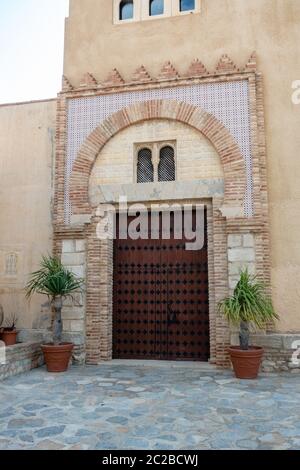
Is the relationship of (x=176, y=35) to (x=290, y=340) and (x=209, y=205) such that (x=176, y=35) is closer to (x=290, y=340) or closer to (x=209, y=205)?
(x=209, y=205)

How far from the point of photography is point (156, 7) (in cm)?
751

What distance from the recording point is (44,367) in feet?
21.4

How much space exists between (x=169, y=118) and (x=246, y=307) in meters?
3.48

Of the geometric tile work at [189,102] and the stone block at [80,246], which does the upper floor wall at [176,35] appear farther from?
the stone block at [80,246]

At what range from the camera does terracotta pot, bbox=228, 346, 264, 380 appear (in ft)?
18.4

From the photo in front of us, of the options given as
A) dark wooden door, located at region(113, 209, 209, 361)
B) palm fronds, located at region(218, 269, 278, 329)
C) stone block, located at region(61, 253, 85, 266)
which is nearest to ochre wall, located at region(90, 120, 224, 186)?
dark wooden door, located at region(113, 209, 209, 361)

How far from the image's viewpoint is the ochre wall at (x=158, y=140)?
682 cm

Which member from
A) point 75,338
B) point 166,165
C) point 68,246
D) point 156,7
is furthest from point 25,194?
point 156,7

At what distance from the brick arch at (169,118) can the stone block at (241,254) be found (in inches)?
27.2

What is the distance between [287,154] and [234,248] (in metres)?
1.78

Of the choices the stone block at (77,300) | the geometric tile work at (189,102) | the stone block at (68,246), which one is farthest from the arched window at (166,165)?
the stone block at (77,300)
